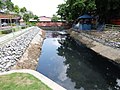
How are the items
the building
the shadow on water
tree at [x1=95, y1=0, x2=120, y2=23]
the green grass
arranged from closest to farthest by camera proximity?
the green grass
the shadow on water
tree at [x1=95, y1=0, x2=120, y2=23]
the building

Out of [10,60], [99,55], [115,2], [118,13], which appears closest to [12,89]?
[10,60]

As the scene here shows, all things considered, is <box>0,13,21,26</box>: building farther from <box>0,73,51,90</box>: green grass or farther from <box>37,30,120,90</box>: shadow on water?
<box>0,73,51,90</box>: green grass

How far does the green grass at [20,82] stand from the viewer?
9.58 m

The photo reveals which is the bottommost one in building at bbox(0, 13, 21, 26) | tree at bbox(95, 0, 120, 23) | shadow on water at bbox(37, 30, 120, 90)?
shadow on water at bbox(37, 30, 120, 90)

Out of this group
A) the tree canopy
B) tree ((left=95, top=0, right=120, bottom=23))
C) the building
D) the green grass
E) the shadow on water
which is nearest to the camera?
the green grass

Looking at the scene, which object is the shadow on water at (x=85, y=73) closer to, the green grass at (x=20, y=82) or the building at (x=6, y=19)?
the green grass at (x=20, y=82)

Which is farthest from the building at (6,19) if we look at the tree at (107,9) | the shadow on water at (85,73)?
the shadow on water at (85,73)

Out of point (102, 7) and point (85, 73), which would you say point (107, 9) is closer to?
point (102, 7)

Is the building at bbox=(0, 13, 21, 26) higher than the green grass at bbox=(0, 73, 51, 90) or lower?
higher

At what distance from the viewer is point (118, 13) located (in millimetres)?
40656

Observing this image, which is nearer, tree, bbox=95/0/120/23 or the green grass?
the green grass

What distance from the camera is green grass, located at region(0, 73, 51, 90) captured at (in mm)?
9578

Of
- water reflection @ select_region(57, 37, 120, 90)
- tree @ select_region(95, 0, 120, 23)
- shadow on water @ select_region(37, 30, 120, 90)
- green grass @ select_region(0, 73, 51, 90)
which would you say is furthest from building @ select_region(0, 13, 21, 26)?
green grass @ select_region(0, 73, 51, 90)

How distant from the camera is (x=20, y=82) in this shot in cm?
1030
